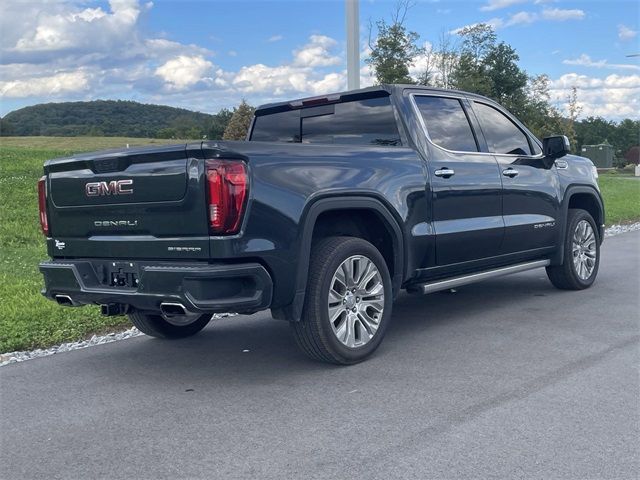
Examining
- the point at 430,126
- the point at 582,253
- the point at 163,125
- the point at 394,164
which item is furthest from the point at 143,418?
the point at 163,125

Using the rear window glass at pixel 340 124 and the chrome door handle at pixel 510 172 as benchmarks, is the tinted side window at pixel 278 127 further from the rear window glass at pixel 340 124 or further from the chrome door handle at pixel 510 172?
the chrome door handle at pixel 510 172

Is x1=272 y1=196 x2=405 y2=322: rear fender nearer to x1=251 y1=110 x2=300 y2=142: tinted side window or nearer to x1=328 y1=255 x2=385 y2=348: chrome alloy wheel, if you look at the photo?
x1=328 y1=255 x2=385 y2=348: chrome alloy wheel

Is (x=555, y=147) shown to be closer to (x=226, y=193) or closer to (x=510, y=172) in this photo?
(x=510, y=172)

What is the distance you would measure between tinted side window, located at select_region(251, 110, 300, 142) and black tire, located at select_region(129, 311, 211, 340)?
172cm

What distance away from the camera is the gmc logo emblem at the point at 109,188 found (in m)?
4.50

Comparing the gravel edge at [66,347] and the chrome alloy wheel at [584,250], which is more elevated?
the chrome alloy wheel at [584,250]

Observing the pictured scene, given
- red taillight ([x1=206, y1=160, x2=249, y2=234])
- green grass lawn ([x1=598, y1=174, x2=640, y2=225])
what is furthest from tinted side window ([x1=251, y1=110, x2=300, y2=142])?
green grass lawn ([x1=598, y1=174, x2=640, y2=225])

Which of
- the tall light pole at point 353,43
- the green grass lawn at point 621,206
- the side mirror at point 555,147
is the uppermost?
the tall light pole at point 353,43

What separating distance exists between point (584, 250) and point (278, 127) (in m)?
3.50

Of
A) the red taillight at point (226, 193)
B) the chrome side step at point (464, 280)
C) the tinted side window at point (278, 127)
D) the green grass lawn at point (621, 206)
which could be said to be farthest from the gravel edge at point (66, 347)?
the green grass lawn at point (621, 206)

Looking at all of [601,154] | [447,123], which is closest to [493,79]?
[601,154]

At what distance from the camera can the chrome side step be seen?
18.4 feet

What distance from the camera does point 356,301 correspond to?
4.95 metres

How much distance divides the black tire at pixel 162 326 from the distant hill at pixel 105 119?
76.1 feet
